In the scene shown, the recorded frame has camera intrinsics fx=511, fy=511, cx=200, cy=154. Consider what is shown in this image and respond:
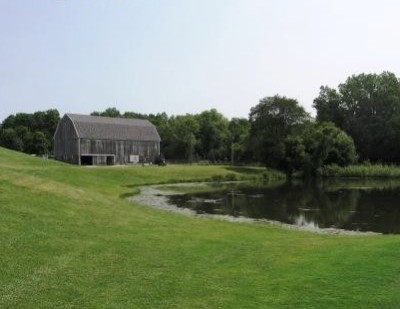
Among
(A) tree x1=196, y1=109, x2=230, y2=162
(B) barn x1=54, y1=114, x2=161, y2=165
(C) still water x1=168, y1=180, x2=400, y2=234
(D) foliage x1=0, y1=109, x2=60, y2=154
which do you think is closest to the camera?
(C) still water x1=168, y1=180, x2=400, y2=234

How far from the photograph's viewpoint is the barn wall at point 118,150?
8625 cm

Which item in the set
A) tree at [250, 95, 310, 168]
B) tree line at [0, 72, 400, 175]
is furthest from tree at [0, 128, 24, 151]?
tree at [250, 95, 310, 168]

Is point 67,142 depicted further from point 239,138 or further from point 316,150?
point 239,138

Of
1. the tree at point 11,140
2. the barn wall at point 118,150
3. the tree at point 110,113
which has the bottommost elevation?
the barn wall at point 118,150

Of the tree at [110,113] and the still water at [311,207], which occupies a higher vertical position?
the tree at [110,113]

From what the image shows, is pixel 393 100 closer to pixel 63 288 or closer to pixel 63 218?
pixel 63 218

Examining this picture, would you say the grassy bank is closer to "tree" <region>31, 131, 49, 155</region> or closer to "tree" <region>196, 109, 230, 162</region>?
"tree" <region>196, 109, 230, 162</region>

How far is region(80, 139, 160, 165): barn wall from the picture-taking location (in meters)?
86.2

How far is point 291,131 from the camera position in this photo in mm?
91875

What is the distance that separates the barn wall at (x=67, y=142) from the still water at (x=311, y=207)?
3969 cm

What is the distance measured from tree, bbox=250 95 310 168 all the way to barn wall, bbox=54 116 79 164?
101 ft

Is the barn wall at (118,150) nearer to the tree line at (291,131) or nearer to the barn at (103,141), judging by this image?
the barn at (103,141)

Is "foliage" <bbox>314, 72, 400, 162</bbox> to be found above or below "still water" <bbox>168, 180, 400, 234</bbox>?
above

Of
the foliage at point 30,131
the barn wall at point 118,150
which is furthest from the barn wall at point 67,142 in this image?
the foliage at point 30,131
